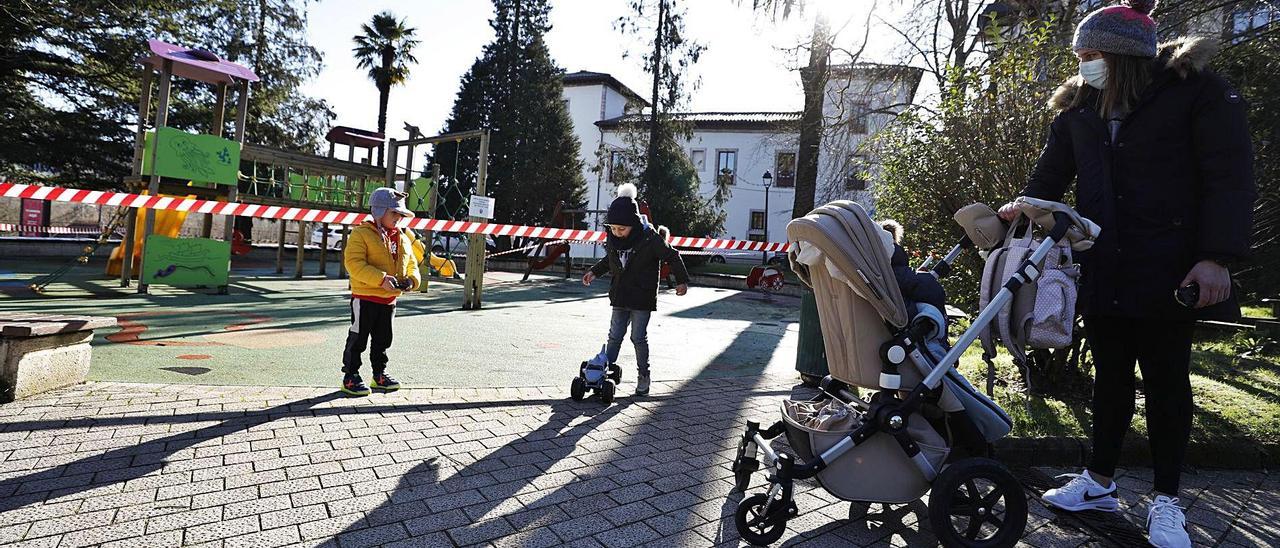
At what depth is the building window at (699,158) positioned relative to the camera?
4556cm

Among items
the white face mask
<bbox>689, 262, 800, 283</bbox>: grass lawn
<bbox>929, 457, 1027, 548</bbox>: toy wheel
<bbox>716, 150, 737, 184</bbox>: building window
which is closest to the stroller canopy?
<bbox>929, 457, 1027, 548</bbox>: toy wheel

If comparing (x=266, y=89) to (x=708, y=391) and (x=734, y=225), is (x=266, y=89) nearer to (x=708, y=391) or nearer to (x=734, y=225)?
(x=734, y=225)

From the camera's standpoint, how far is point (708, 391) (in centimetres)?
594

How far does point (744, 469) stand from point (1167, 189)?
2034mm

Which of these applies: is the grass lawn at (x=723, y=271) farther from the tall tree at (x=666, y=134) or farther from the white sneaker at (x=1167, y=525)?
the white sneaker at (x=1167, y=525)

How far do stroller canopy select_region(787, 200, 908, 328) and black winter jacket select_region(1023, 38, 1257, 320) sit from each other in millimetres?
891

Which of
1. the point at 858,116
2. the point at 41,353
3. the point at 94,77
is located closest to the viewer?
the point at 41,353

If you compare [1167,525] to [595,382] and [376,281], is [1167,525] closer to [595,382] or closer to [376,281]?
[595,382]

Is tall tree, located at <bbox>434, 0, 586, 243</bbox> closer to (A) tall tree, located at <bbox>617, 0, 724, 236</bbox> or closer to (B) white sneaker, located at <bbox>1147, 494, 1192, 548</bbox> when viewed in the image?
(A) tall tree, located at <bbox>617, 0, 724, 236</bbox>

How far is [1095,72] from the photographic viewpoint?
9.96 feet

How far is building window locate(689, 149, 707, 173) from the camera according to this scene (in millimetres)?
45562

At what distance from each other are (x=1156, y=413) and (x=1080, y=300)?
0.53m

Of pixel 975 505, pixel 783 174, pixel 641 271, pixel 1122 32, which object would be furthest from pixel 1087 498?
pixel 783 174

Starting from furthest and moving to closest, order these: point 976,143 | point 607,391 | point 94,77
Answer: point 94,77
point 976,143
point 607,391
